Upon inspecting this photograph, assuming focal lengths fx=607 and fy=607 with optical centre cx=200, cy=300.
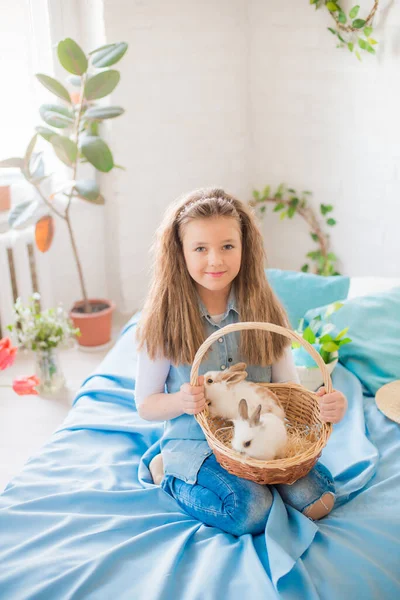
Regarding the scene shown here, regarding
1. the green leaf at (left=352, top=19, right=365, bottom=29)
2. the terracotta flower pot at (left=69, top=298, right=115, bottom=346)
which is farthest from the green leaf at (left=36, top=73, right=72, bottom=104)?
the green leaf at (left=352, top=19, right=365, bottom=29)

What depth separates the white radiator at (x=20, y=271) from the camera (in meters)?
2.43

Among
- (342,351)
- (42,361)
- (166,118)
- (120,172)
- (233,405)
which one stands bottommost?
(42,361)

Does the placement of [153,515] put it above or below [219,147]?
below

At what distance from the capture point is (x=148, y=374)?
133cm

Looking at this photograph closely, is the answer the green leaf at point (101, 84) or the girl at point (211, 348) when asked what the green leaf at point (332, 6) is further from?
the girl at point (211, 348)

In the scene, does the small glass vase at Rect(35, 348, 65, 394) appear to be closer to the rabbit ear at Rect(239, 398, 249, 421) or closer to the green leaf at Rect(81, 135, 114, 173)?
the green leaf at Rect(81, 135, 114, 173)

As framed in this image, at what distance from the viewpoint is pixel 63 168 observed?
2744mm

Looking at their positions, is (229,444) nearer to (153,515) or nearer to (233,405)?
(233,405)

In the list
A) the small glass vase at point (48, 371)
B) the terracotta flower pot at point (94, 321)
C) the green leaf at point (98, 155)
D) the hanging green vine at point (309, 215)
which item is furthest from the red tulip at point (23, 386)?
the hanging green vine at point (309, 215)

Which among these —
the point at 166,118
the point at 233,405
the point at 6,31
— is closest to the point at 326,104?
the point at 166,118

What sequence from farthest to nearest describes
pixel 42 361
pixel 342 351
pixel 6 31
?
pixel 6 31 < pixel 42 361 < pixel 342 351

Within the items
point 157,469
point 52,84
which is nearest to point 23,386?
point 157,469

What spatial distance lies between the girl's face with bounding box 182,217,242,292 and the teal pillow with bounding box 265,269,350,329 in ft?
2.45

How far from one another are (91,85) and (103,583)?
1752mm
